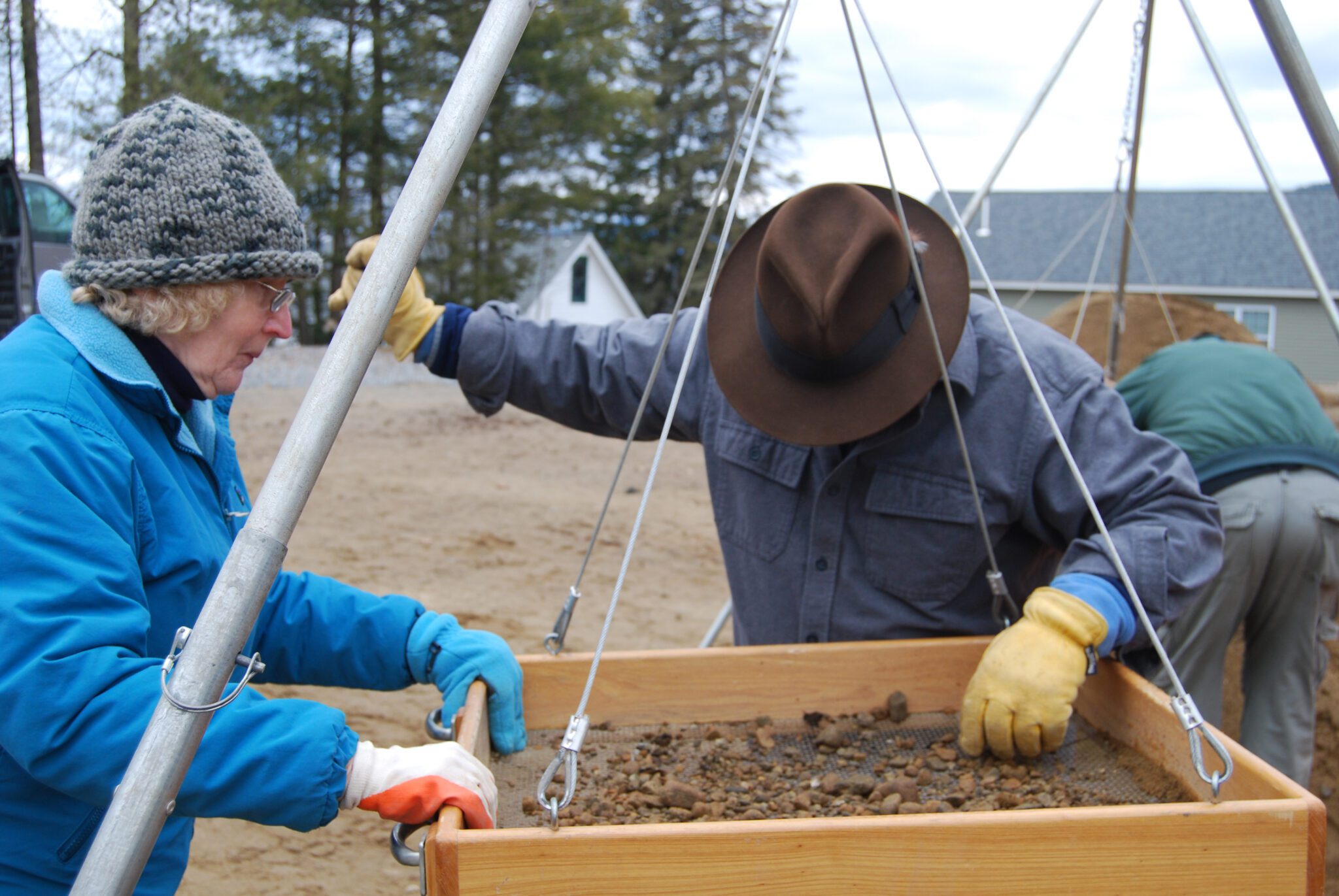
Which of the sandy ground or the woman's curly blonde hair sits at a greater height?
the woman's curly blonde hair

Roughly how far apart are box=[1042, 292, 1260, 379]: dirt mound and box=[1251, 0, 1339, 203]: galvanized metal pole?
5.38 metres

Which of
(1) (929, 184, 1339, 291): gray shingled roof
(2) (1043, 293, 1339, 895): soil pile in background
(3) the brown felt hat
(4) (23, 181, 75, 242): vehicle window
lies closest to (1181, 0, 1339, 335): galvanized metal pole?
(3) the brown felt hat

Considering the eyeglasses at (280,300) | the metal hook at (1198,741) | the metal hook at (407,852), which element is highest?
the eyeglasses at (280,300)

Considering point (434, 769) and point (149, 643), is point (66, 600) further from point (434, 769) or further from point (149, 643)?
point (434, 769)

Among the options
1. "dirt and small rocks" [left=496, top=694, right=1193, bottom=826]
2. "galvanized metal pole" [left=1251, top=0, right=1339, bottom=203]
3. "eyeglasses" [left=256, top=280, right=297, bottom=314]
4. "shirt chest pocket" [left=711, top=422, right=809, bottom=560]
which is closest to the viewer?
"galvanized metal pole" [left=1251, top=0, right=1339, bottom=203]

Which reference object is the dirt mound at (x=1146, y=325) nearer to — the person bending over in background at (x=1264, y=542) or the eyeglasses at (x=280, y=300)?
the person bending over in background at (x=1264, y=542)

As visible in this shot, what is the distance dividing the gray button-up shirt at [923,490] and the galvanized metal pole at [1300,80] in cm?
70

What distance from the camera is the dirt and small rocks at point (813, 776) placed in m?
1.68

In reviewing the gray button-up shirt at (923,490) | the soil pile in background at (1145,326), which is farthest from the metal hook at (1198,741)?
the soil pile in background at (1145,326)

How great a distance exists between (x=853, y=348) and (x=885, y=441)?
26cm

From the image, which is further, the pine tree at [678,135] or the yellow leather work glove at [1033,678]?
the pine tree at [678,135]

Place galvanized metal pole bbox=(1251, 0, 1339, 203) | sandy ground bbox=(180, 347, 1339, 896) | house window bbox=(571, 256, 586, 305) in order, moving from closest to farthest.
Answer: galvanized metal pole bbox=(1251, 0, 1339, 203) < sandy ground bbox=(180, 347, 1339, 896) < house window bbox=(571, 256, 586, 305)

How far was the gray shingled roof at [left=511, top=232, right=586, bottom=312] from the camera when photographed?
892 inches

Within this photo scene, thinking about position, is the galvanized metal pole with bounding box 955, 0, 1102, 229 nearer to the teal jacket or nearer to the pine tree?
the teal jacket
